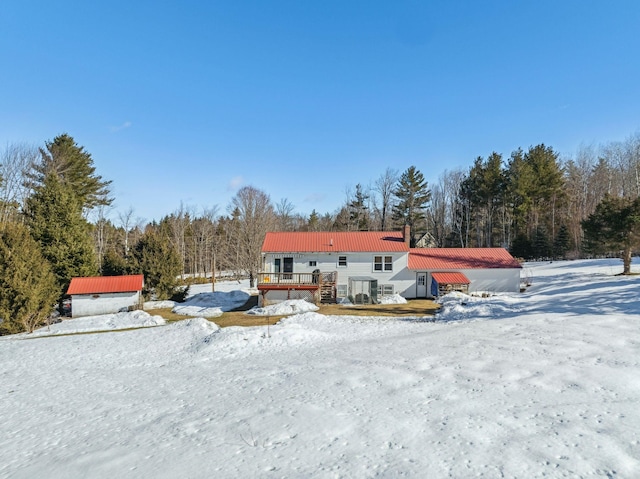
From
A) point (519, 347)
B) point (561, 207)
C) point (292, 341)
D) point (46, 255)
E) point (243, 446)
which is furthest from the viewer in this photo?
point (561, 207)

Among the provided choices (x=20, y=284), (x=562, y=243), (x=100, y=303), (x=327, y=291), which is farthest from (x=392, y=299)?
(x=562, y=243)

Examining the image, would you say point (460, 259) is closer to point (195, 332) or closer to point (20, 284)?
point (195, 332)

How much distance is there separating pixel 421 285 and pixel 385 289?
3082 mm

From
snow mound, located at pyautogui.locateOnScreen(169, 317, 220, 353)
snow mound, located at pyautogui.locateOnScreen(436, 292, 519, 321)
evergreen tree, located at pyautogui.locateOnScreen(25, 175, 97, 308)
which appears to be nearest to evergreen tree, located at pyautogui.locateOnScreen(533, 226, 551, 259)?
snow mound, located at pyautogui.locateOnScreen(436, 292, 519, 321)

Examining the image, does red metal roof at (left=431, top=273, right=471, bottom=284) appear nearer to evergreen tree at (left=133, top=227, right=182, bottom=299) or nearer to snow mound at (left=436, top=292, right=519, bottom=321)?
snow mound at (left=436, top=292, right=519, bottom=321)

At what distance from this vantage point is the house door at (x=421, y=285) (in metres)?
30.3

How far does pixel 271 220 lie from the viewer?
48156 mm

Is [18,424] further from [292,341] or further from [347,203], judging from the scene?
[347,203]

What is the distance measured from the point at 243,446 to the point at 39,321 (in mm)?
21877

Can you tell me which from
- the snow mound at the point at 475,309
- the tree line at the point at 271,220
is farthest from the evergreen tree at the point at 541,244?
the snow mound at the point at 475,309

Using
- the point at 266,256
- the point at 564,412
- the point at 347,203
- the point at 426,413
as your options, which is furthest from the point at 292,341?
the point at 347,203

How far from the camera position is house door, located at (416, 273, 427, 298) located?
3027 cm

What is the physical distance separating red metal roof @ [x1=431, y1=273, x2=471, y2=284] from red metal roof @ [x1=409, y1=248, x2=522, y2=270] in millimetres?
800

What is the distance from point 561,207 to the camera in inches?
2112
